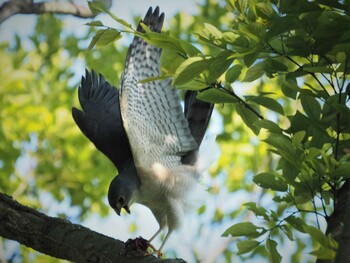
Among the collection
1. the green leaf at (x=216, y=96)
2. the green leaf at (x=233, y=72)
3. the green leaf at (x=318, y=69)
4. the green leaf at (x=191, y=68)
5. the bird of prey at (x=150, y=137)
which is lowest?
the green leaf at (x=191, y=68)

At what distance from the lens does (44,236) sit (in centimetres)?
258

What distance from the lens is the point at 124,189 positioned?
11.3 feet

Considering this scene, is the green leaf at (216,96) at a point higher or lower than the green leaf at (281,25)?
lower

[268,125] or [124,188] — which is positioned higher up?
[124,188]

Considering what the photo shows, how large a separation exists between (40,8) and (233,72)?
1500 mm

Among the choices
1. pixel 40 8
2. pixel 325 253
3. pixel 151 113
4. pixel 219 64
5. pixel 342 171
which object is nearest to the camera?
pixel 325 253

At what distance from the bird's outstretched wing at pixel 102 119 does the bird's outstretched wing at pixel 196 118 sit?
1.38ft

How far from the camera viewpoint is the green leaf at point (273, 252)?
2025 mm

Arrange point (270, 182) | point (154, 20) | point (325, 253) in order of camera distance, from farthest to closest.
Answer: point (154, 20) → point (270, 182) → point (325, 253)

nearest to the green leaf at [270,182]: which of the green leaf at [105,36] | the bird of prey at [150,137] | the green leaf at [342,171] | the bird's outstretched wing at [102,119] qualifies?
the green leaf at [342,171]

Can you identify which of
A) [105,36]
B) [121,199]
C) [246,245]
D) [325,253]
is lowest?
[325,253]

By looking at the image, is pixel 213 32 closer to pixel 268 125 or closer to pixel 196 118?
pixel 268 125

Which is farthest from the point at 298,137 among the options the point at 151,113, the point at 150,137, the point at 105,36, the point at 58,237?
the point at 151,113

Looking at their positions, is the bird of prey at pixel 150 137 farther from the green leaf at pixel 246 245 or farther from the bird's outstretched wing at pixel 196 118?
the green leaf at pixel 246 245
